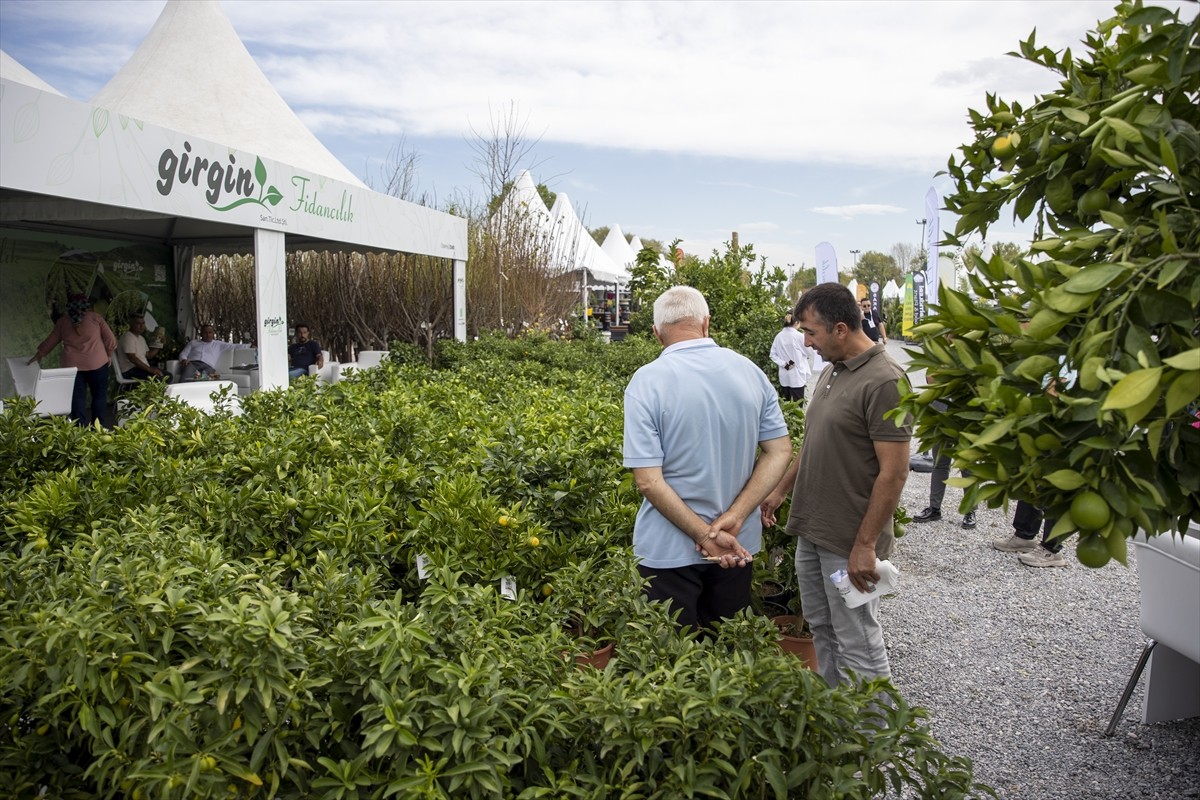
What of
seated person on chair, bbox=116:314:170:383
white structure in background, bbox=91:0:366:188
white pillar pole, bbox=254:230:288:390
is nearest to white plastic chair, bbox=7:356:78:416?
seated person on chair, bbox=116:314:170:383

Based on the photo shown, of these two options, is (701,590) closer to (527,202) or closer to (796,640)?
(796,640)

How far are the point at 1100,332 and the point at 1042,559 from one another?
6.00 m

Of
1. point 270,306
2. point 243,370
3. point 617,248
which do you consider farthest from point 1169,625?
point 617,248

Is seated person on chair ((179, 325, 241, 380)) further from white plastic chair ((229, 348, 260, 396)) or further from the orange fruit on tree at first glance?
the orange fruit on tree

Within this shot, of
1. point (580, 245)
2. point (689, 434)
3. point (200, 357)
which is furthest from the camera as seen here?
point (580, 245)

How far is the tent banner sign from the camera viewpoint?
613 cm

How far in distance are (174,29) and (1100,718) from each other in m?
14.2

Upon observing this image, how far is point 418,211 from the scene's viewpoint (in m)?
13.0

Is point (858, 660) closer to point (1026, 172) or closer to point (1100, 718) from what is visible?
point (1100, 718)

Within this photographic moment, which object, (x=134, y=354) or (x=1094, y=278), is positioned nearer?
(x=1094, y=278)

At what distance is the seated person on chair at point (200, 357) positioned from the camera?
12.5 metres

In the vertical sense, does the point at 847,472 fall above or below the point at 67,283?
below

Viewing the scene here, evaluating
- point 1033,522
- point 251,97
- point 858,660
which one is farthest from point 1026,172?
point 251,97

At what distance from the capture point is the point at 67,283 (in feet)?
36.3
